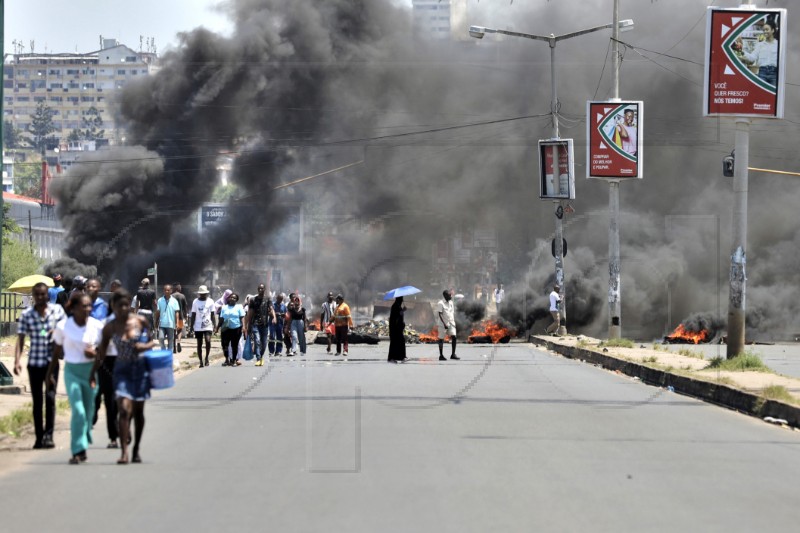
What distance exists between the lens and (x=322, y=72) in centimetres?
5922

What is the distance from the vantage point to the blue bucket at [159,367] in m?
8.85

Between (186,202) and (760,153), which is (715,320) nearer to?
(760,153)

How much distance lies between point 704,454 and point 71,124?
573ft

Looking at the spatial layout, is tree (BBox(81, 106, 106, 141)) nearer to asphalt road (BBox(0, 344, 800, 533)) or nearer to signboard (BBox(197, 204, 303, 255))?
signboard (BBox(197, 204, 303, 255))

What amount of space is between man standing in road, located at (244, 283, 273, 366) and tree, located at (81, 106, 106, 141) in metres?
138

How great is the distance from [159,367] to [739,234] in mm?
11943

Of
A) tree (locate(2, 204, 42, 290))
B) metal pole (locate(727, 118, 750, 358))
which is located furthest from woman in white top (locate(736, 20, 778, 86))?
tree (locate(2, 204, 42, 290))

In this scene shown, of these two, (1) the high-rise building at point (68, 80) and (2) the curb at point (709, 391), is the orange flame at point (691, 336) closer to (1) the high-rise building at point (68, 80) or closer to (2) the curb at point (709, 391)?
(2) the curb at point (709, 391)

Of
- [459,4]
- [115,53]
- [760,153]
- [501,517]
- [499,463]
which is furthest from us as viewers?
[115,53]

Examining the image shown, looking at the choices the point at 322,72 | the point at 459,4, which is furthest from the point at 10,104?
the point at 322,72

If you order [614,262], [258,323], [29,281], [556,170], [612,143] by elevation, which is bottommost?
[258,323]

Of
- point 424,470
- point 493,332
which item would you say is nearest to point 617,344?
point 493,332

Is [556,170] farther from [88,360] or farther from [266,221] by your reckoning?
[266,221]

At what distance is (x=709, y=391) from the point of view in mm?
15562
